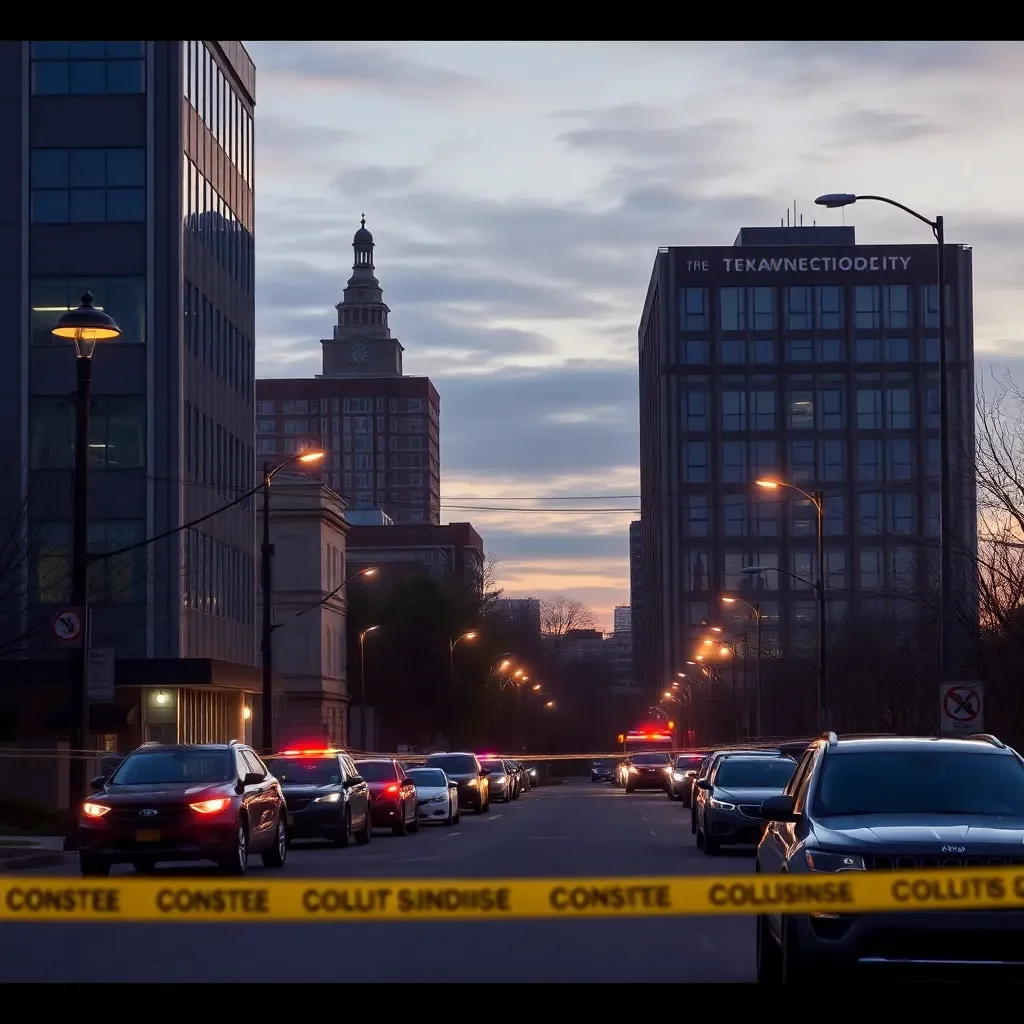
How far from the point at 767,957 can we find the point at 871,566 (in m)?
139

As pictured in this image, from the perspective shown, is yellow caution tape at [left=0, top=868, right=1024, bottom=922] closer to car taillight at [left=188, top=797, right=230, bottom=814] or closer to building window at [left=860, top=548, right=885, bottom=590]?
car taillight at [left=188, top=797, right=230, bottom=814]

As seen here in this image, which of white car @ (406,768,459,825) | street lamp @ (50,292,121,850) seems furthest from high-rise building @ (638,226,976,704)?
street lamp @ (50,292,121,850)

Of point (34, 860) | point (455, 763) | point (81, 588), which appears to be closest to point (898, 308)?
point (455, 763)

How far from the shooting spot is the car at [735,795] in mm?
26516

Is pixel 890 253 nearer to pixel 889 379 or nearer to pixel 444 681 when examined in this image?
pixel 889 379

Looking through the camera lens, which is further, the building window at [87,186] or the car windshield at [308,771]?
the building window at [87,186]

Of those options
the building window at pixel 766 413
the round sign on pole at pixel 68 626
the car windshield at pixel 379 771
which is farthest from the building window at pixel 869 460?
the round sign on pole at pixel 68 626

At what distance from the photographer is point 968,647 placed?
44.2 metres

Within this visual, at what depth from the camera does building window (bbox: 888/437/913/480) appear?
497ft

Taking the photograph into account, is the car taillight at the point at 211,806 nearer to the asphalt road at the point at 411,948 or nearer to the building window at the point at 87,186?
the asphalt road at the point at 411,948

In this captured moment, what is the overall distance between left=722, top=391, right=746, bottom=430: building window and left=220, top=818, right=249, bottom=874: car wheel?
13104 centimetres

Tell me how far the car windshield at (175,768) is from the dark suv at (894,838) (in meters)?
12.3
